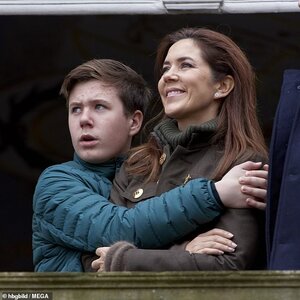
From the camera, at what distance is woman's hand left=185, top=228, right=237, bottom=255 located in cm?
543

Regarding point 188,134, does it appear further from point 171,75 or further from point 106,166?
point 106,166

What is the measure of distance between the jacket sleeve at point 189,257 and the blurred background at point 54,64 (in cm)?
212

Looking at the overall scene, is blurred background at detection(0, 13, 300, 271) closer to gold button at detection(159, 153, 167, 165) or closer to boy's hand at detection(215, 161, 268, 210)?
gold button at detection(159, 153, 167, 165)

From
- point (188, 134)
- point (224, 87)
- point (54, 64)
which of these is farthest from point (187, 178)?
point (54, 64)

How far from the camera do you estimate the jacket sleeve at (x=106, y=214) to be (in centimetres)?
548

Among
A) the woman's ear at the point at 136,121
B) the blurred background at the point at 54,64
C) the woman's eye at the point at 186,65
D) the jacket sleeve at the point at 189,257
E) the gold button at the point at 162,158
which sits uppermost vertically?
the blurred background at the point at 54,64

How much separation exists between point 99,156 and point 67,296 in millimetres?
808

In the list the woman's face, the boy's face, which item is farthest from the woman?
the boy's face

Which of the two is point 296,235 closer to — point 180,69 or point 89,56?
point 180,69

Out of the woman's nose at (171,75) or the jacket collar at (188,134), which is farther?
the woman's nose at (171,75)

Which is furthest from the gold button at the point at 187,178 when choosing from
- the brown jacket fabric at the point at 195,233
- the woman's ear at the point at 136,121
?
the woman's ear at the point at 136,121

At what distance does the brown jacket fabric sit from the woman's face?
0.07m

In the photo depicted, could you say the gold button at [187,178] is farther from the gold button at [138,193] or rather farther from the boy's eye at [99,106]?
the boy's eye at [99,106]

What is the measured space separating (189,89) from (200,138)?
8.1 inches
